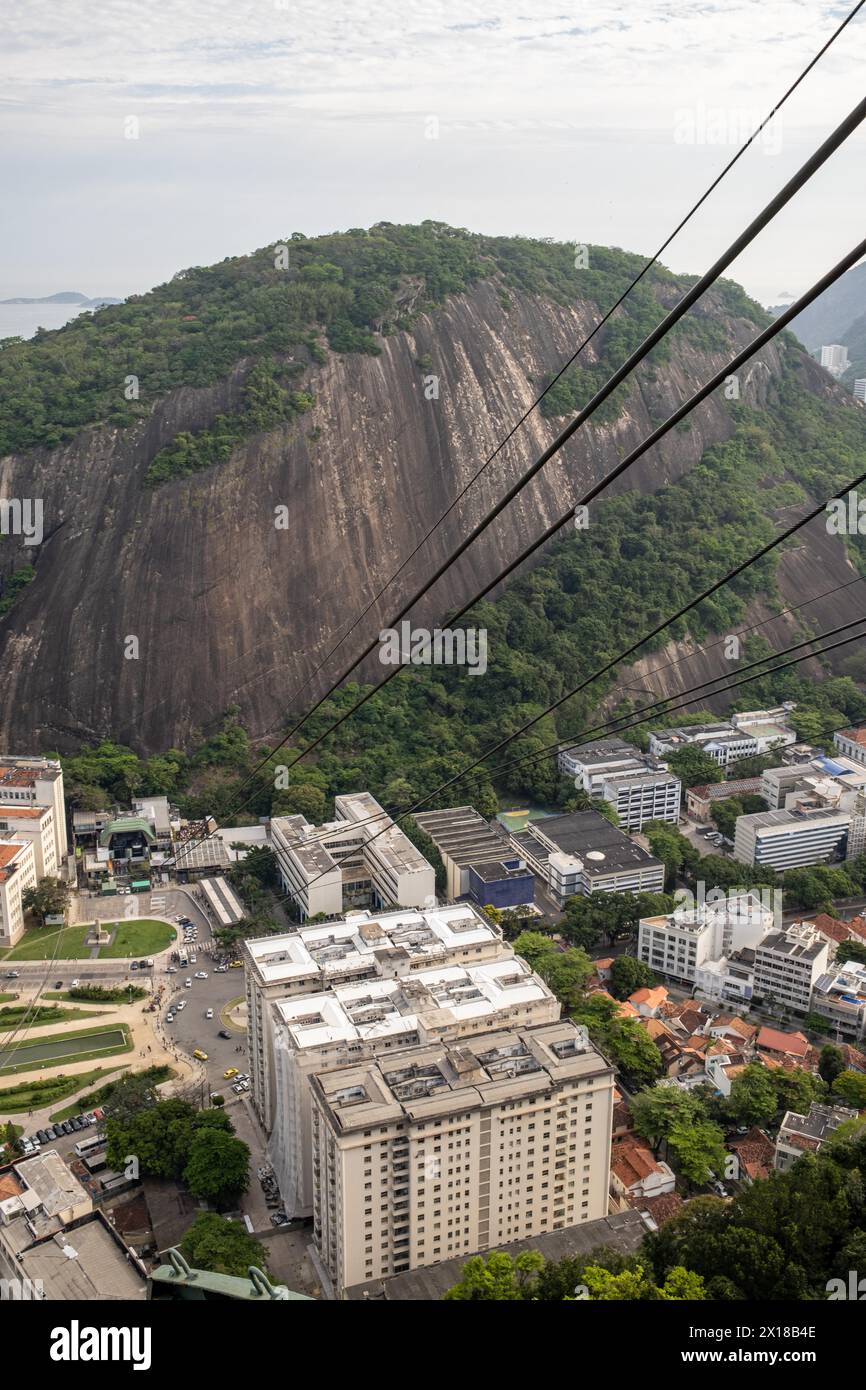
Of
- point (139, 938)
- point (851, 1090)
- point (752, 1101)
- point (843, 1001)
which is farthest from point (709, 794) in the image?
point (139, 938)

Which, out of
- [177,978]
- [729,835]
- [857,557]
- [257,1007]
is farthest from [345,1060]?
[857,557]

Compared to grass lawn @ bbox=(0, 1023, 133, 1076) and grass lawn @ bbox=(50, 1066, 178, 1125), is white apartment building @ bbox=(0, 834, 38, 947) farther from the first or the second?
Answer: grass lawn @ bbox=(50, 1066, 178, 1125)

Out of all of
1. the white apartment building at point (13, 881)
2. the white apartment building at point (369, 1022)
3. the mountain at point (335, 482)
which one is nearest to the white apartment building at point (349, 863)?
the white apartment building at point (13, 881)

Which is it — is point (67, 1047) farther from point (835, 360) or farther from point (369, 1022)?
point (835, 360)

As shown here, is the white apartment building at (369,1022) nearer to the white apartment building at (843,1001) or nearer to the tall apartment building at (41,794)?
the white apartment building at (843,1001)

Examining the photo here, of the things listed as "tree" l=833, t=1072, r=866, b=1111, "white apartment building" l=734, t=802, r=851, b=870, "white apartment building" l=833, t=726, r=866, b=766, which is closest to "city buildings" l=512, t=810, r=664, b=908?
"white apartment building" l=734, t=802, r=851, b=870
